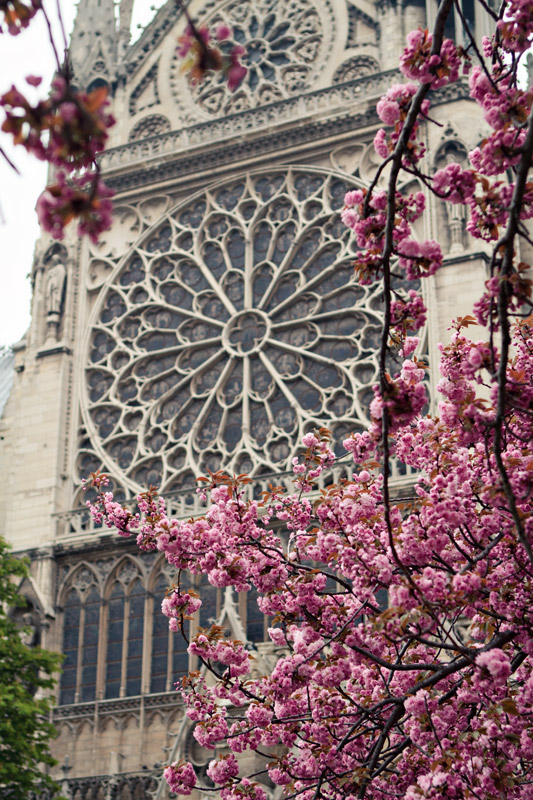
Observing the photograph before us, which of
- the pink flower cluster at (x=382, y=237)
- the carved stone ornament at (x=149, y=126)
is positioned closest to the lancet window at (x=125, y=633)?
the carved stone ornament at (x=149, y=126)

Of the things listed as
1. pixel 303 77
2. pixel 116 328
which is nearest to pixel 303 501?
pixel 116 328

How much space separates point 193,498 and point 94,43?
14.6 m

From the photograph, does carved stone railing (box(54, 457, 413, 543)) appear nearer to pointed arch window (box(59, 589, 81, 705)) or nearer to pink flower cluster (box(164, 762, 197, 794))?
pointed arch window (box(59, 589, 81, 705))

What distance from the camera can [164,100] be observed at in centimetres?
3394

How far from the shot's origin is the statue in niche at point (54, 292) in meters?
31.4

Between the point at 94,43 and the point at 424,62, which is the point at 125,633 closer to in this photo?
the point at 94,43

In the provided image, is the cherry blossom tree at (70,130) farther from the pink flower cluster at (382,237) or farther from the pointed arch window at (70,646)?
the pointed arch window at (70,646)

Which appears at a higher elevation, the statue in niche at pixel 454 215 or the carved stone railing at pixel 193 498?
the statue in niche at pixel 454 215

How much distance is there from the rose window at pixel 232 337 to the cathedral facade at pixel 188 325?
50 mm

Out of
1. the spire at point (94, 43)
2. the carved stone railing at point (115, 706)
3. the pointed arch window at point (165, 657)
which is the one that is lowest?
the carved stone railing at point (115, 706)

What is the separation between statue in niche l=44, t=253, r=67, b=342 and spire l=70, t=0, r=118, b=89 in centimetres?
560

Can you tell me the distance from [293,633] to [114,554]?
16697 mm

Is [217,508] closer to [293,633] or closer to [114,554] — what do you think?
[293,633]

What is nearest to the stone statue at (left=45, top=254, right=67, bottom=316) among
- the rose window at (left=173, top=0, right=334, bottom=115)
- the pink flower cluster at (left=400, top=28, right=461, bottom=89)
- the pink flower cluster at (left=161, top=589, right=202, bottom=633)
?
the rose window at (left=173, top=0, right=334, bottom=115)
